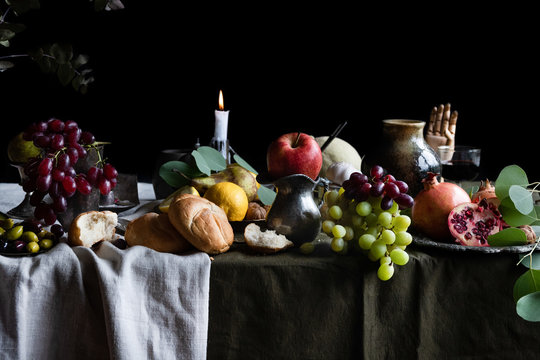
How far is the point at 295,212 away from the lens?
1358mm

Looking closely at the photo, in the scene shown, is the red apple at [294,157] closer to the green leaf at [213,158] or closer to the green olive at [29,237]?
the green leaf at [213,158]

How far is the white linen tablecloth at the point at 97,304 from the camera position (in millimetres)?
1199

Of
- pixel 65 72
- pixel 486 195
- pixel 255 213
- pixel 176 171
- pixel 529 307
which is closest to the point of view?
pixel 529 307

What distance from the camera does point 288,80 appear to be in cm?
360

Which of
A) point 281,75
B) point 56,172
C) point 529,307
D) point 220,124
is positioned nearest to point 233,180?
point 220,124

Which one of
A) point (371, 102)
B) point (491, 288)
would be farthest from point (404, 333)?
point (371, 102)

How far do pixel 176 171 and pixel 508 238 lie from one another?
0.85 metres

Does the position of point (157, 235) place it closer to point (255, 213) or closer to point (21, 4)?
point (255, 213)

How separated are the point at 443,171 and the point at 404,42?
1.86m

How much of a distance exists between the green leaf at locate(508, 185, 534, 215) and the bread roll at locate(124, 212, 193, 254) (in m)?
0.70

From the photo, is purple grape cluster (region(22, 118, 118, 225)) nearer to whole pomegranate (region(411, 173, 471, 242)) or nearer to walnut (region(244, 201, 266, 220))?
walnut (region(244, 201, 266, 220))

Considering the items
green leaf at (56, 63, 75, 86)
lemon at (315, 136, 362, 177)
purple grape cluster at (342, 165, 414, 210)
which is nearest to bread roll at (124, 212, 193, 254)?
purple grape cluster at (342, 165, 414, 210)

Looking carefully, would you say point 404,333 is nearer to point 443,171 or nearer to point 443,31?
point 443,171

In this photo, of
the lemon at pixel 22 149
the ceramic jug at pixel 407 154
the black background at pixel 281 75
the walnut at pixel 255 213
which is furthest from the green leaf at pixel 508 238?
the black background at pixel 281 75
